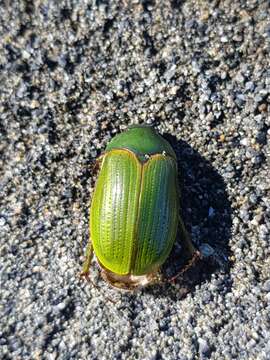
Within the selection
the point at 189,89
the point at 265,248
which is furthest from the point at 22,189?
the point at 265,248

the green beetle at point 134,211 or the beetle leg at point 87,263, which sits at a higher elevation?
the green beetle at point 134,211

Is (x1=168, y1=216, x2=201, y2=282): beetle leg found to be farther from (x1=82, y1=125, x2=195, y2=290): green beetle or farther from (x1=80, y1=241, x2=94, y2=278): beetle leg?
(x1=80, y1=241, x2=94, y2=278): beetle leg

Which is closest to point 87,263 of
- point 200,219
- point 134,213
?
point 134,213

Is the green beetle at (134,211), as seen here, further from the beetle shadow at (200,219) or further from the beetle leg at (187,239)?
the beetle shadow at (200,219)

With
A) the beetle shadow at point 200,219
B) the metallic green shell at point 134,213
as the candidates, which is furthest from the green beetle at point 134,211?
the beetle shadow at point 200,219

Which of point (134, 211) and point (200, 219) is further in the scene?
point (200, 219)

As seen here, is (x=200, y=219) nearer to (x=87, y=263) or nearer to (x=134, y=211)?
(x=134, y=211)

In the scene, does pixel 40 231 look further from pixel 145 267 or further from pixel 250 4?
pixel 250 4
